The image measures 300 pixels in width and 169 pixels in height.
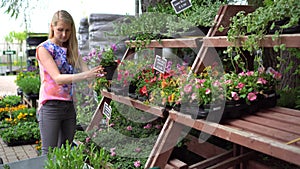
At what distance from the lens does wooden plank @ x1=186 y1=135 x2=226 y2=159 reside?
2.37 meters

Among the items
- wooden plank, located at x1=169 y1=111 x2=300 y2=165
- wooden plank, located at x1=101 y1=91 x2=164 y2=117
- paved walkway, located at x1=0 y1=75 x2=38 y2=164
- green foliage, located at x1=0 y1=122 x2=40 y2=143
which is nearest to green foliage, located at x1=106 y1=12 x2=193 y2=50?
wooden plank, located at x1=101 y1=91 x2=164 y2=117

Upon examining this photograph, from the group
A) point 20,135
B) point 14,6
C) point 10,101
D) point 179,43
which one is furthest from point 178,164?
point 10,101

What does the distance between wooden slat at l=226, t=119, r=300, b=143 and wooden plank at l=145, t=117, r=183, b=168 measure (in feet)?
1.20

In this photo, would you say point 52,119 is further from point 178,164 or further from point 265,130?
point 265,130

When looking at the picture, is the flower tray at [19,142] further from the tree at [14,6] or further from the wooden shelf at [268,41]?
the wooden shelf at [268,41]

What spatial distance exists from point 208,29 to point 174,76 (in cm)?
37

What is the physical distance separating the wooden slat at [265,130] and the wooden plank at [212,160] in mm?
496

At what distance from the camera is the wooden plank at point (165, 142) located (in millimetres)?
1847

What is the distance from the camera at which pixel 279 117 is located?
1646 mm

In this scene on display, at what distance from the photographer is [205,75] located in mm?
1862

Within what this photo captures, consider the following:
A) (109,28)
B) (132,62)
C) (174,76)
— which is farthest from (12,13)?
(174,76)

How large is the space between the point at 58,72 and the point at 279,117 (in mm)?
1297

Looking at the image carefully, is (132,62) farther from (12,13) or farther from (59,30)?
(12,13)

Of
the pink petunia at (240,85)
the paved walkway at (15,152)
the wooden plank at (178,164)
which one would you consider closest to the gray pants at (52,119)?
the wooden plank at (178,164)
